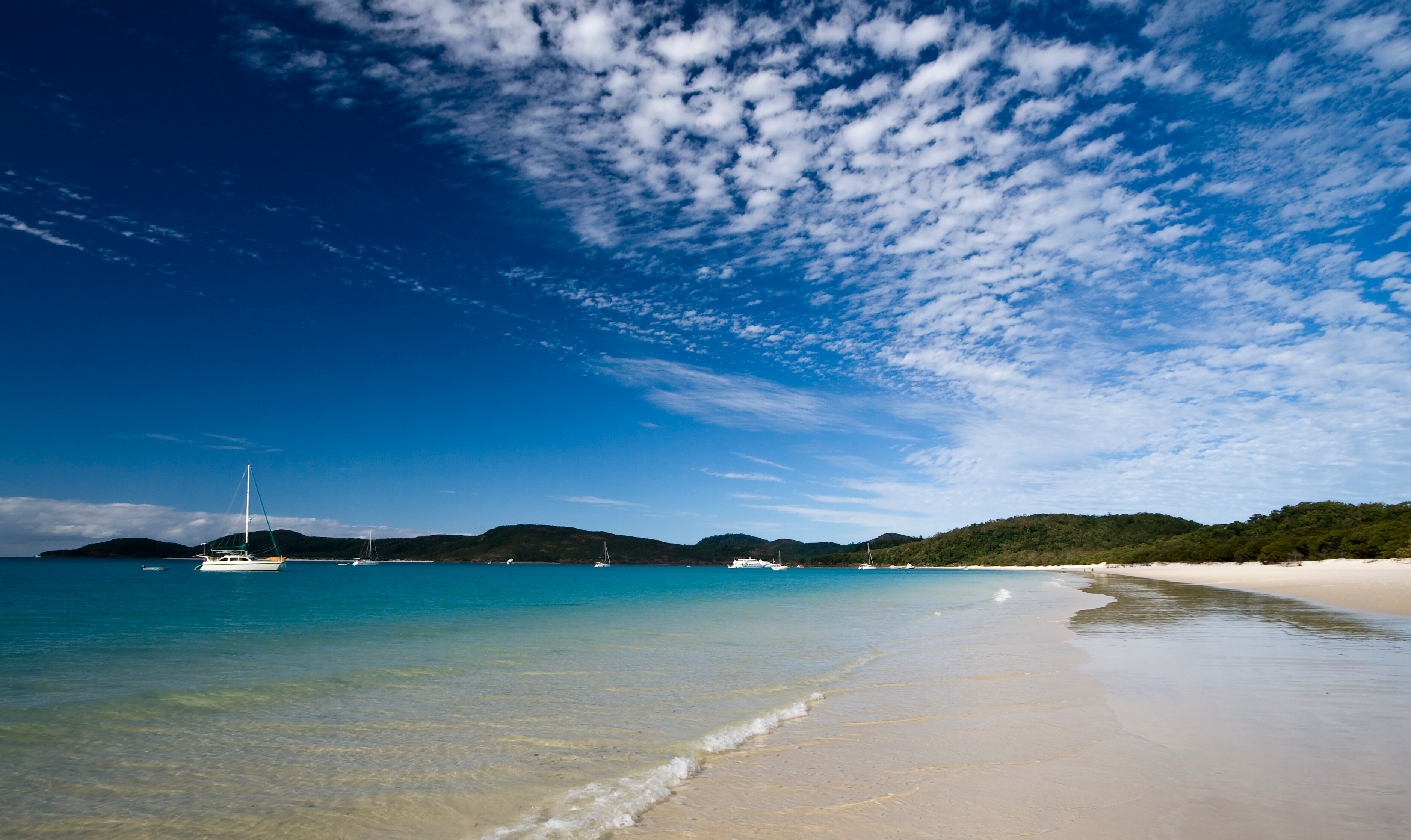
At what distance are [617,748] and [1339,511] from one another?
93075 millimetres

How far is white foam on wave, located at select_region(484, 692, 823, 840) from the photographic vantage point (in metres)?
5.05

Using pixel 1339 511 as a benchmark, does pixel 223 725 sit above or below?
below

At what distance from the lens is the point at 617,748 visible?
7.42 meters

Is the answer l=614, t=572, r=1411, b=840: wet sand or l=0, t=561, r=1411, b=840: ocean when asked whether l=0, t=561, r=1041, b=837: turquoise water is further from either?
l=614, t=572, r=1411, b=840: wet sand

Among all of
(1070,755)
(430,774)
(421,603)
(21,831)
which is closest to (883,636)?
(1070,755)

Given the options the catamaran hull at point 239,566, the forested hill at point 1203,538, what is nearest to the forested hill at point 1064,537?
the forested hill at point 1203,538

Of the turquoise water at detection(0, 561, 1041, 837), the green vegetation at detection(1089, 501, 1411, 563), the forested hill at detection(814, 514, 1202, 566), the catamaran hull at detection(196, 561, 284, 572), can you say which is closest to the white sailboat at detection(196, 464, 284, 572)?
the catamaran hull at detection(196, 561, 284, 572)

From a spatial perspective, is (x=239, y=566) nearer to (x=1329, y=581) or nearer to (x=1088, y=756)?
(x=1088, y=756)

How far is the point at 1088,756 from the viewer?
6715 millimetres

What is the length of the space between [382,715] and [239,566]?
86229 mm

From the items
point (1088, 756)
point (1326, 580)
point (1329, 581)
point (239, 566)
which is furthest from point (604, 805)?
point (239, 566)

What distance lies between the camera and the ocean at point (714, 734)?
17.3 ft

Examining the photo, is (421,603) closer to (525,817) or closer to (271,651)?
(271,651)

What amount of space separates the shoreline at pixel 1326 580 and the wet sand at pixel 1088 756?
16490mm
